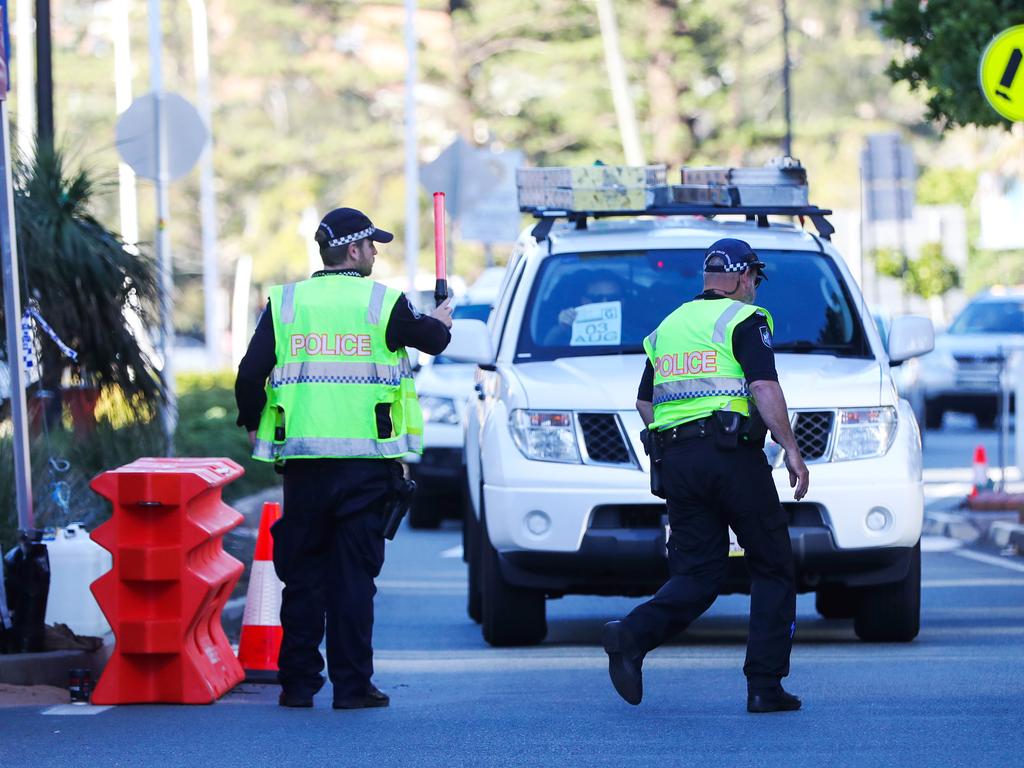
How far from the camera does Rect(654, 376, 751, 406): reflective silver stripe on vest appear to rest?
7.68m

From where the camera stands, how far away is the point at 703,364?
303 inches

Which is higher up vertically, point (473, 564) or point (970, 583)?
point (473, 564)

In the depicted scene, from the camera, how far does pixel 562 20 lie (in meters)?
46.6

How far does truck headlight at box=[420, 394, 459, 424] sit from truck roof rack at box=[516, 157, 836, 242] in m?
6.00

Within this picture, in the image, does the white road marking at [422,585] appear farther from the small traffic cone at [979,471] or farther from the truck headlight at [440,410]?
the small traffic cone at [979,471]

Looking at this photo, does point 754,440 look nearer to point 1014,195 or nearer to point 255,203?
point 1014,195

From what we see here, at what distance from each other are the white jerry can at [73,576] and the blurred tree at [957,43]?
7187mm

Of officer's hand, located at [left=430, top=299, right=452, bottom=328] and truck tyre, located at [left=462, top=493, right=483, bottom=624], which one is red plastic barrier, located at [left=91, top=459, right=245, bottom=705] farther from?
truck tyre, located at [left=462, top=493, right=483, bottom=624]

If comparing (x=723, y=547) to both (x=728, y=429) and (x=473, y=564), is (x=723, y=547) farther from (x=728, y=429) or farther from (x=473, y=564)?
(x=473, y=564)

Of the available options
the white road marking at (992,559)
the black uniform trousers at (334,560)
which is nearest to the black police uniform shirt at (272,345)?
the black uniform trousers at (334,560)

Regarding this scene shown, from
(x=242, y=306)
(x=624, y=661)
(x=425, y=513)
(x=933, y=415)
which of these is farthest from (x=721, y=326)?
(x=242, y=306)

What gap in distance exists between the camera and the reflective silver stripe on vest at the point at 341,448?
26.0 feet

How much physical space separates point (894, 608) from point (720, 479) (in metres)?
2.32

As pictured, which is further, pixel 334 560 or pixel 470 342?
pixel 470 342
